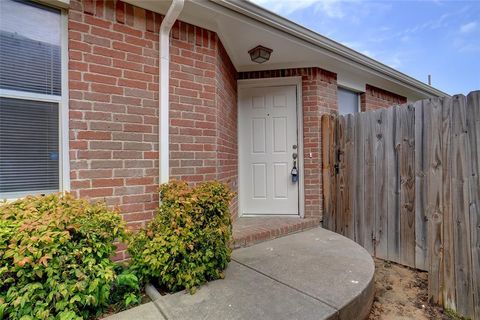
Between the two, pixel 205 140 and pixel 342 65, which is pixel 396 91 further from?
pixel 205 140

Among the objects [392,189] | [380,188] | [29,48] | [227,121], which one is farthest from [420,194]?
[29,48]

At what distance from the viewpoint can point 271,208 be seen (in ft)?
14.1

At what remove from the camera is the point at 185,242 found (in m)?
2.04

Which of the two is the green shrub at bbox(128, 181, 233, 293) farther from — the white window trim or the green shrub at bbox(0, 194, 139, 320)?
the white window trim

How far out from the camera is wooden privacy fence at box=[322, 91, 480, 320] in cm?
217

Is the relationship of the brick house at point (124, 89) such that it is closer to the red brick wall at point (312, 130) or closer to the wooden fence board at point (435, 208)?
the red brick wall at point (312, 130)

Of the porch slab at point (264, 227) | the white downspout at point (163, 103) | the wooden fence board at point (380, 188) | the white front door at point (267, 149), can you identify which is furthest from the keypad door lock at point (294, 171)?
the white downspout at point (163, 103)

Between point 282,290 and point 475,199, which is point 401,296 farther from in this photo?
point 282,290

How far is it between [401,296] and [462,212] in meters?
1.00

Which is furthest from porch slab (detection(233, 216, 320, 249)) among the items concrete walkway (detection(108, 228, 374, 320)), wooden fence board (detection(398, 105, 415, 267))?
wooden fence board (detection(398, 105, 415, 267))

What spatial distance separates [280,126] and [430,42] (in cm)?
1021

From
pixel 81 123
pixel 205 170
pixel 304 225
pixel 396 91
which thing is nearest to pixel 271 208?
pixel 304 225

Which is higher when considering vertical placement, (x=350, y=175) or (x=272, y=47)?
(x=272, y=47)

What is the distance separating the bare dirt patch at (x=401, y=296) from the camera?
226cm
